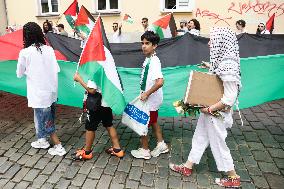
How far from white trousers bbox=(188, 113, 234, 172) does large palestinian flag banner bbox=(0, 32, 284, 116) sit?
49.1 inches

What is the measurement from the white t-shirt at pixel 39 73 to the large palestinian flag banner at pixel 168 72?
2.86ft

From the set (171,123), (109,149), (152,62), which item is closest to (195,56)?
(171,123)

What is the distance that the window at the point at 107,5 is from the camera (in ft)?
40.3

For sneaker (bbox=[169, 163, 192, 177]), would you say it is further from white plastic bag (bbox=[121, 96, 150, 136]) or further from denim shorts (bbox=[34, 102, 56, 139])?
denim shorts (bbox=[34, 102, 56, 139])

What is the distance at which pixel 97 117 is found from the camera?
418cm

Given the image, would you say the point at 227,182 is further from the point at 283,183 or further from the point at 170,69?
the point at 170,69

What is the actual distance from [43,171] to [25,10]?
10682mm

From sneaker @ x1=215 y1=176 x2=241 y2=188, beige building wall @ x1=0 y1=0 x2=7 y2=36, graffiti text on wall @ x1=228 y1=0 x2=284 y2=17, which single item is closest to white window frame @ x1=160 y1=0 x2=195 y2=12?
graffiti text on wall @ x1=228 y1=0 x2=284 y2=17

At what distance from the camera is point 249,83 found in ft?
16.9

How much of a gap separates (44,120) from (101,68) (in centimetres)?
127

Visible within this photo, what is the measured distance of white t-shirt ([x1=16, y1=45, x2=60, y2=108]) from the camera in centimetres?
409

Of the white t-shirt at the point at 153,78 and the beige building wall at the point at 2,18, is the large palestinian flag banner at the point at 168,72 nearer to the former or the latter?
the white t-shirt at the point at 153,78

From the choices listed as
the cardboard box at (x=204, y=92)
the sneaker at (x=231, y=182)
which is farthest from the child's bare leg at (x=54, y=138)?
the sneaker at (x=231, y=182)

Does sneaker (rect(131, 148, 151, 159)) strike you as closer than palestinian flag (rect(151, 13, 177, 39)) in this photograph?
Yes
